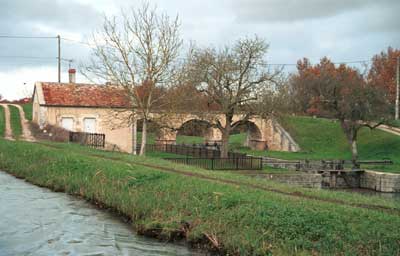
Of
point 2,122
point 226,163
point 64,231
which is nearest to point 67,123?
point 2,122

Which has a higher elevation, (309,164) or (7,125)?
(7,125)

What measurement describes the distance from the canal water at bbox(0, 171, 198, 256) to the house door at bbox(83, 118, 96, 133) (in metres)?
25.1

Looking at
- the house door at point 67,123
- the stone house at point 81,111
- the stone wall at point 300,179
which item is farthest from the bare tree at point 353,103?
the house door at point 67,123

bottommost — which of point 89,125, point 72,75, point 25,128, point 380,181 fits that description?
point 380,181

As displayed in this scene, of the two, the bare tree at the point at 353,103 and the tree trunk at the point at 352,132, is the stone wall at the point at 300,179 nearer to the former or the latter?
the bare tree at the point at 353,103

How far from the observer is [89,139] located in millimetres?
34625

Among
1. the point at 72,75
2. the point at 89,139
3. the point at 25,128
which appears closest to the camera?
the point at 89,139

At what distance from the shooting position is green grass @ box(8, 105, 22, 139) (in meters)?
39.3

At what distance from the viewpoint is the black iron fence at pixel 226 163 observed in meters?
31.7

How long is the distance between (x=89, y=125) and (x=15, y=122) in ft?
26.3

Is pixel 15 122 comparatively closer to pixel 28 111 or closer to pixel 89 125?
pixel 28 111

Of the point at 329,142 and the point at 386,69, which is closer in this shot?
the point at 329,142

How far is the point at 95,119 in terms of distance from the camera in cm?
4156

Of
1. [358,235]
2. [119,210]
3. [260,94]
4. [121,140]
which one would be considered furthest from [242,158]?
[358,235]
